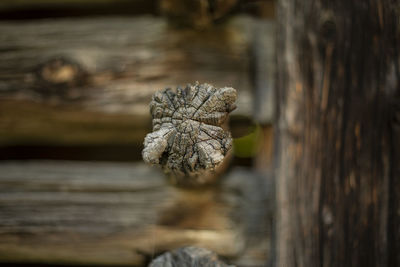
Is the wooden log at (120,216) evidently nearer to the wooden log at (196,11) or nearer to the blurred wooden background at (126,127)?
the blurred wooden background at (126,127)

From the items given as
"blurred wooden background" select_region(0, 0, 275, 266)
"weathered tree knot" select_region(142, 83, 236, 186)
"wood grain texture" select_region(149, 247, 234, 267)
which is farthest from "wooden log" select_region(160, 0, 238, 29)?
"wood grain texture" select_region(149, 247, 234, 267)

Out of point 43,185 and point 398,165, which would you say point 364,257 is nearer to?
point 398,165

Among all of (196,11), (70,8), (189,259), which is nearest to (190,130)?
(189,259)

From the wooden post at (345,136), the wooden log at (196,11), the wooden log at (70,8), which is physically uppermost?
the wooden log at (70,8)

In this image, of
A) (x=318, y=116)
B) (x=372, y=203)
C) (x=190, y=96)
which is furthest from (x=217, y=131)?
(x=372, y=203)

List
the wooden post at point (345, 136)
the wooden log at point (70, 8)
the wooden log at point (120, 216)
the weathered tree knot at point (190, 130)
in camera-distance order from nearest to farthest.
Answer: the weathered tree knot at point (190, 130) < the wooden post at point (345, 136) < the wooden log at point (120, 216) < the wooden log at point (70, 8)

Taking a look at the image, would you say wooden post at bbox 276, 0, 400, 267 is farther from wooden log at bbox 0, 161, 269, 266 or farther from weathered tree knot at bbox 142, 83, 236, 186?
weathered tree knot at bbox 142, 83, 236, 186

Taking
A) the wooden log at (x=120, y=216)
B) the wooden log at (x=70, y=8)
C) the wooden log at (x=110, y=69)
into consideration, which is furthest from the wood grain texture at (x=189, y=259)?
the wooden log at (x=70, y=8)
